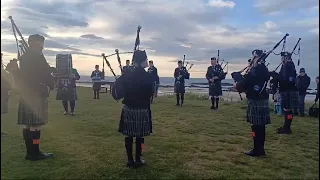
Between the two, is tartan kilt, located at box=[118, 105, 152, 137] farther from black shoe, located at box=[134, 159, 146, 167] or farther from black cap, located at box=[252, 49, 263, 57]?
black cap, located at box=[252, 49, 263, 57]

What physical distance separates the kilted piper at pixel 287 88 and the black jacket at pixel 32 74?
19.3 ft

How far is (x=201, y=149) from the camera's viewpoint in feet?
23.1

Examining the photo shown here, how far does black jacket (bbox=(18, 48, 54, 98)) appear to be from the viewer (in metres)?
5.82

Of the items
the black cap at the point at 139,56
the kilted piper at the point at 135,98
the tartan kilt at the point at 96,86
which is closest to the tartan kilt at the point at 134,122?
the kilted piper at the point at 135,98

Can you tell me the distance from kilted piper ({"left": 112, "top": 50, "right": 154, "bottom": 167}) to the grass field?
61 cm

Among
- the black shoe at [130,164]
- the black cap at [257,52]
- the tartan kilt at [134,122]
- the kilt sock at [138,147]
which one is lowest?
the black shoe at [130,164]

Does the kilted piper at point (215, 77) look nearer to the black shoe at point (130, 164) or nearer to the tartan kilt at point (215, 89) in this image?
the tartan kilt at point (215, 89)

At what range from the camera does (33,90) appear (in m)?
5.89

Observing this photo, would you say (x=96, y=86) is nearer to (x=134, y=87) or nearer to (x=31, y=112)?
(x=31, y=112)

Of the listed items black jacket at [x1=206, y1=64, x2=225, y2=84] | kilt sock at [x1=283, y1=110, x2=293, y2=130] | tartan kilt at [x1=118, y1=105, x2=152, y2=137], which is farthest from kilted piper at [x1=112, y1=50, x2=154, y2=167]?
black jacket at [x1=206, y1=64, x2=225, y2=84]

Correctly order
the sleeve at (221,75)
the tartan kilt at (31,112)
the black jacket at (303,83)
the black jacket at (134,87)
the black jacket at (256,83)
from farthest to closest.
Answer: the black jacket at (303,83), the sleeve at (221,75), the black jacket at (256,83), the tartan kilt at (31,112), the black jacket at (134,87)

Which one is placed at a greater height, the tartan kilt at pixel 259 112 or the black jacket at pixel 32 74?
the black jacket at pixel 32 74

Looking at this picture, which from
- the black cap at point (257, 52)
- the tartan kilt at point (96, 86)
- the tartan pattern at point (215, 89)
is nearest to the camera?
the black cap at point (257, 52)

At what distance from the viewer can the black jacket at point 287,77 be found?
28.8 feet
